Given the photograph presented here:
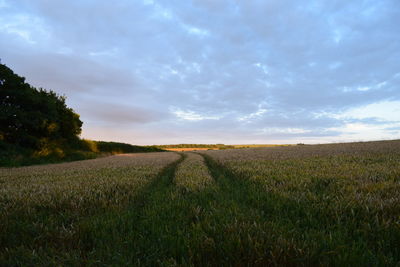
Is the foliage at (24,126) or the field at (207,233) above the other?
the foliage at (24,126)

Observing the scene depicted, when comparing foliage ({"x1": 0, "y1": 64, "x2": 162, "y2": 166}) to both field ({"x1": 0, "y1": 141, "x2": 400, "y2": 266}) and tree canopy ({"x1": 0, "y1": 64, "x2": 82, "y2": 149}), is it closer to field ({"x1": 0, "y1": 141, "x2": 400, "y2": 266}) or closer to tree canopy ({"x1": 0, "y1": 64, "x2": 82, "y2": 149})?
tree canopy ({"x1": 0, "y1": 64, "x2": 82, "y2": 149})

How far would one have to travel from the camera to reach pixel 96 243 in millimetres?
2215

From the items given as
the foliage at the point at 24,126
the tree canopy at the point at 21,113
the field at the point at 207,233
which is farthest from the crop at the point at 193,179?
the tree canopy at the point at 21,113

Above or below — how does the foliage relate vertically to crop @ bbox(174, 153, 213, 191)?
above

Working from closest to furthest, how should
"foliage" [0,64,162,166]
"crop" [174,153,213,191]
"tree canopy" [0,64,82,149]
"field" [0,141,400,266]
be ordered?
"field" [0,141,400,266]
"crop" [174,153,213,191]
"foliage" [0,64,162,166]
"tree canopy" [0,64,82,149]

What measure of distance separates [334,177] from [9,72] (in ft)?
135

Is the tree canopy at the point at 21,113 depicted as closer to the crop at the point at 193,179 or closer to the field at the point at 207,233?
the crop at the point at 193,179

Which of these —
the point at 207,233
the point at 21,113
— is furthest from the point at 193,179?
the point at 21,113

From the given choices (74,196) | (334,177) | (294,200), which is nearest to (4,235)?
(74,196)

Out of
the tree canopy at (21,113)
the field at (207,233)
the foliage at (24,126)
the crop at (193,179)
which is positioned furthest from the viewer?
the tree canopy at (21,113)

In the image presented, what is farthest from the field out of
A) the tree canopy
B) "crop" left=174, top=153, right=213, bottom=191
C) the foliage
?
the tree canopy

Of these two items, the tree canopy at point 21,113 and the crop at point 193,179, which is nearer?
the crop at point 193,179

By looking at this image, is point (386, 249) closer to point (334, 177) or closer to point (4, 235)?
point (334, 177)

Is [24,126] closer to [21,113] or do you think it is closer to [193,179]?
[21,113]
